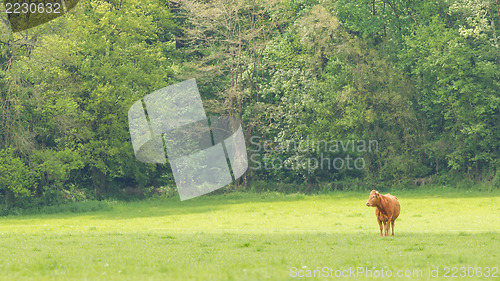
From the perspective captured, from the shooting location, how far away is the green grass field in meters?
12.2

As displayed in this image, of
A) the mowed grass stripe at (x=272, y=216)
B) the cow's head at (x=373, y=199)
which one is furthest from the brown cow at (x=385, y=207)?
the mowed grass stripe at (x=272, y=216)

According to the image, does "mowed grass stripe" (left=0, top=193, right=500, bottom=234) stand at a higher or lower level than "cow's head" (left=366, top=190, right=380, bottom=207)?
lower

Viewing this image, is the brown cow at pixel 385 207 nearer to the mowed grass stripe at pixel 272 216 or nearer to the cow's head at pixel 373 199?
the cow's head at pixel 373 199

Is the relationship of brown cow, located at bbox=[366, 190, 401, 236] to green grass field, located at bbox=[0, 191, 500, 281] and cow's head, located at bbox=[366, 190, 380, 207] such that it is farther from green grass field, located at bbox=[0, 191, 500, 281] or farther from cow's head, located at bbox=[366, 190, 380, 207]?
green grass field, located at bbox=[0, 191, 500, 281]

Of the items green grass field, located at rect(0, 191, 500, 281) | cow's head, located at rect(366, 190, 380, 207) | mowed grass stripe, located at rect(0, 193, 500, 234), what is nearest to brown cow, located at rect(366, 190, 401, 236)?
cow's head, located at rect(366, 190, 380, 207)

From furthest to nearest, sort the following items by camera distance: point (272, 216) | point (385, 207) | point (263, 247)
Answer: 1. point (272, 216)
2. point (385, 207)
3. point (263, 247)

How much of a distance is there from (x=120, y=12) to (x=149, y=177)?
11679mm

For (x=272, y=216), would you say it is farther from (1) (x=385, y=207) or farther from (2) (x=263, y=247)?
(2) (x=263, y=247)

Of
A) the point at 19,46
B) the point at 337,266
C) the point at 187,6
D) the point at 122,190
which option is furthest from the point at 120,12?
the point at 337,266

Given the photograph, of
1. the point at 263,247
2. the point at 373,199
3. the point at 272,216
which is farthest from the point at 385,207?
the point at 272,216

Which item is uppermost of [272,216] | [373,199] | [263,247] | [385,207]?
[373,199]

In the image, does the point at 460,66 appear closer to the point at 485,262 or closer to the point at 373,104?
the point at 373,104

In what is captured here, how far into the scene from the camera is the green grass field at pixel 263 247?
12172 millimetres

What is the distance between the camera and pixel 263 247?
17.0 m
